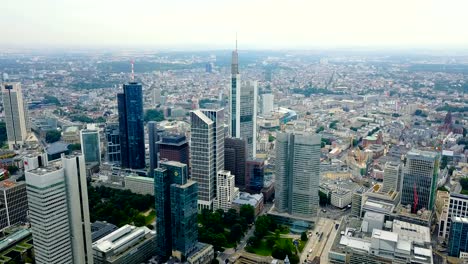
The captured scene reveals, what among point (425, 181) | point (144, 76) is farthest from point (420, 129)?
point (144, 76)

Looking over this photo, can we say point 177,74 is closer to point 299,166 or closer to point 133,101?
point 133,101

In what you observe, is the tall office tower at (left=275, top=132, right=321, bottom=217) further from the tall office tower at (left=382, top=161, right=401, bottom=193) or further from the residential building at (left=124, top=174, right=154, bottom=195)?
the residential building at (left=124, top=174, right=154, bottom=195)

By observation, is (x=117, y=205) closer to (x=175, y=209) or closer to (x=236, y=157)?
(x=236, y=157)

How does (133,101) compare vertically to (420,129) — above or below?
above

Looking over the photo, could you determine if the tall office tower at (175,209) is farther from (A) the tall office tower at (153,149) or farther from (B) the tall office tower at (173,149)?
(A) the tall office tower at (153,149)

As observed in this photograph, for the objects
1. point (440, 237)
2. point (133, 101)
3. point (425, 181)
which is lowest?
point (440, 237)

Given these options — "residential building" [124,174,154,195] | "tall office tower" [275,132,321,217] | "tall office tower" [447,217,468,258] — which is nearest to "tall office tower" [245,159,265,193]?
"tall office tower" [275,132,321,217]
